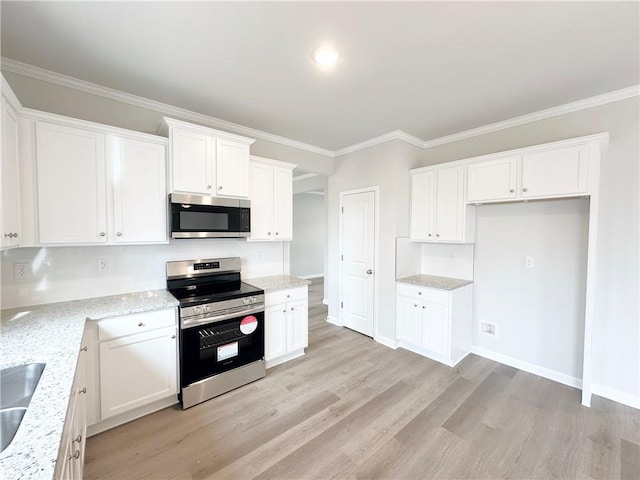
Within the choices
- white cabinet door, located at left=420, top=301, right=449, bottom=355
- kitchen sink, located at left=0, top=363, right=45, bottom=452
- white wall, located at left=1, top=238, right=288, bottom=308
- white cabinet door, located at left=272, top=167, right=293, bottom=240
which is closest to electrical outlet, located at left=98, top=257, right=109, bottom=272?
white wall, located at left=1, top=238, right=288, bottom=308

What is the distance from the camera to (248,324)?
8.72ft

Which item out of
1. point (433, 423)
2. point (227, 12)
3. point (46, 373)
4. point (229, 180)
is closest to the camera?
point (46, 373)

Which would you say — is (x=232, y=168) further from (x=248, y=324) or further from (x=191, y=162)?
(x=248, y=324)

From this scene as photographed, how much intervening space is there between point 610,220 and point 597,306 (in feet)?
Result: 2.63

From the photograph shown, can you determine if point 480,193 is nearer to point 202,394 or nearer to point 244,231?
point 244,231

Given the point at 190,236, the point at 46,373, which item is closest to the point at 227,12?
the point at 190,236

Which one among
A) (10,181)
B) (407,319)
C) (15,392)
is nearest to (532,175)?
(407,319)

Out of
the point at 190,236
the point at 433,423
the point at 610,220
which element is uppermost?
the point at 610,220

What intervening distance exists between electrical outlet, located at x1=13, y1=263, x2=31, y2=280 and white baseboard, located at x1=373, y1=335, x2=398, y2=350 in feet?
11.9

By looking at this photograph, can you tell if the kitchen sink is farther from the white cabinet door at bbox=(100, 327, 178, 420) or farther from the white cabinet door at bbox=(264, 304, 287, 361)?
the white cabinet door at bbox=(264, 304, 287, 361)

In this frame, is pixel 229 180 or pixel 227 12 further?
pixel 229 180

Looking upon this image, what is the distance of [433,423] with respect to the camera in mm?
2230

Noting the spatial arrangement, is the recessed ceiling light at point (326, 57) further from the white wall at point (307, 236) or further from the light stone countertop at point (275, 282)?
the white wall at point (307, 236)

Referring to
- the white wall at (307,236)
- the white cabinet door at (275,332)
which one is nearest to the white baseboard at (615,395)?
the white cabinet door at (275,332)
